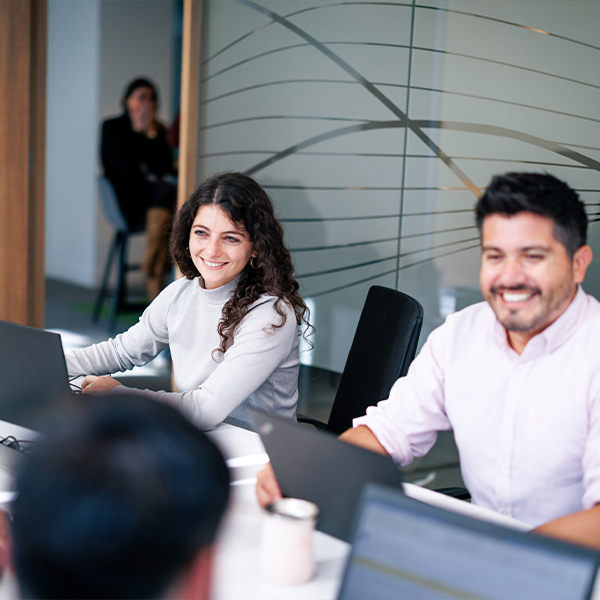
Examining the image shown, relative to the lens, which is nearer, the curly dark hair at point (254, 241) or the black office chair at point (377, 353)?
the black office chair at point (377, 353)

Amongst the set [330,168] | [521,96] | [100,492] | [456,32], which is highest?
[456,32]

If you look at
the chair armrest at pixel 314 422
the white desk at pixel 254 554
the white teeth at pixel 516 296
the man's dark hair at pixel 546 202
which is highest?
the man's dark hair at pixel 546 202

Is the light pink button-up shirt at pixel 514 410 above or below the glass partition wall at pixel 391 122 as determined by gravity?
below

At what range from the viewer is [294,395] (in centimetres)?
211

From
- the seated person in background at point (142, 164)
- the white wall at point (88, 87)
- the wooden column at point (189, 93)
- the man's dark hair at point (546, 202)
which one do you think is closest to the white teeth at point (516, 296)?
the man's dark hair at point (546, 202)

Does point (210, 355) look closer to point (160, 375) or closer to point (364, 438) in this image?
point (364, 438)

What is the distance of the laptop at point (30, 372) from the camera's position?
4.91ft

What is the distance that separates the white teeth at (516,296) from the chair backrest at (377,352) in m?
0.43

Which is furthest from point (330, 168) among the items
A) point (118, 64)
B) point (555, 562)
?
point (118, 64)

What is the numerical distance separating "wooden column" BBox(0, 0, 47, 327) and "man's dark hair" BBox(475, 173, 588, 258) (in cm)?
314

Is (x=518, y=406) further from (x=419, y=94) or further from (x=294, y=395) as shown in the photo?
(x=419, y=94)

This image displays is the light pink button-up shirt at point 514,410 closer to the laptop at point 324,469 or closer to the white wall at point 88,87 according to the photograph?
the laptop at point 324,469

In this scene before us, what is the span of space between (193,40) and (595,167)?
2096 mm

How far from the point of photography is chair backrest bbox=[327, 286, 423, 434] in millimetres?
1853
